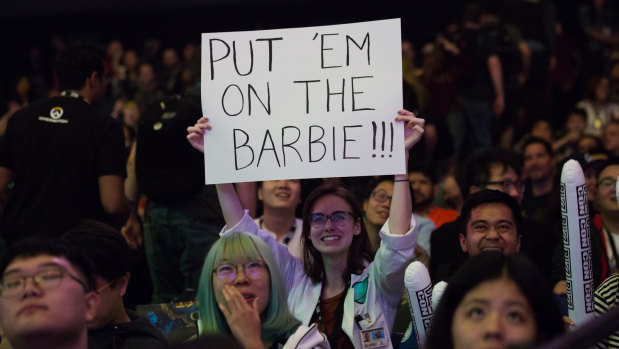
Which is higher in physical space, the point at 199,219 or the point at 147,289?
the point at 199,219

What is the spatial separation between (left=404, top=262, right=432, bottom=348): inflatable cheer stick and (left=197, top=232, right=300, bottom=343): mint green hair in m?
0.51

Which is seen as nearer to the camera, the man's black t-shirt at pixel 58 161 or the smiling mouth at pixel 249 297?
the smiling mouth at pixel 249 297

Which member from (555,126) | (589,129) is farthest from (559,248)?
(555,126)

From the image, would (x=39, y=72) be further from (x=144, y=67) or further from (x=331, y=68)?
(x=331, y=68)

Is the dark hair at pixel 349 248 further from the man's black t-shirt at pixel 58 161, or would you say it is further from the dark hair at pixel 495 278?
the dark hair at pixel 495 278

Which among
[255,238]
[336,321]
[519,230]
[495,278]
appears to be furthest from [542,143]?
[495,278]

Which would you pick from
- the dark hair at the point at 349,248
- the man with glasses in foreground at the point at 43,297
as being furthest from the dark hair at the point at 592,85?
the man with glasses in foreground at the point at 43,297

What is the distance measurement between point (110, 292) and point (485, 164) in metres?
2.91

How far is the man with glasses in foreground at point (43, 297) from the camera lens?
9.95ft

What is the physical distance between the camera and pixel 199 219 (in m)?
5.62

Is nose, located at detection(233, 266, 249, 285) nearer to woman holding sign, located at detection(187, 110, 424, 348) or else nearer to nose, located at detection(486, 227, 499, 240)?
woman holding sign, located at detection(187, 110, 424, 348)

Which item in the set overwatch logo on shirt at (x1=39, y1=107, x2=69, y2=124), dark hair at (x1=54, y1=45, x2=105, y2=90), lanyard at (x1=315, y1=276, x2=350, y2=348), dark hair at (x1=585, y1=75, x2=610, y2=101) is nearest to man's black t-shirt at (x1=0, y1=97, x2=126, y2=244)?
overwatch logo on shirt at (x1=39, y1=107, x2=69, y2=124)

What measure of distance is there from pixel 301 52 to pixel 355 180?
2.52 meters

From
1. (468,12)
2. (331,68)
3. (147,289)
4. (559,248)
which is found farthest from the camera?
(468,12)
